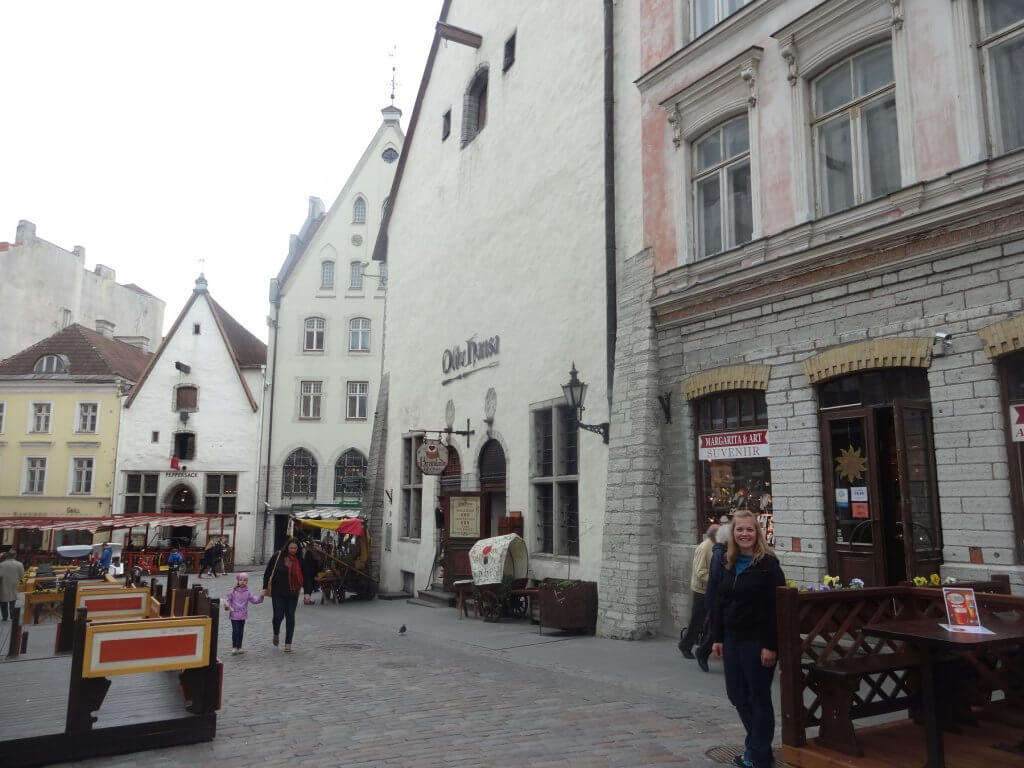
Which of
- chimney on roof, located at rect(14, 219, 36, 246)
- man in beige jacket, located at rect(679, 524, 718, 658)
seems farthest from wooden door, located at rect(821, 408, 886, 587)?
chimney on roof, located at rect(14, 219, 36, 246)

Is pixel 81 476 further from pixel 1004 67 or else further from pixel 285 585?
pixel 1004 67

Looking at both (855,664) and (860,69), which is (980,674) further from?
(860,69)

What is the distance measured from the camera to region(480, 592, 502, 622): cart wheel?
1470 cm

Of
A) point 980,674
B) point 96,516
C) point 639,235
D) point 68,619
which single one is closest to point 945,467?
point 980,674

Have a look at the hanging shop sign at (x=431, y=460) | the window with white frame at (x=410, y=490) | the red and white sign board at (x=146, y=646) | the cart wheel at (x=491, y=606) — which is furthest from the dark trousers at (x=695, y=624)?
the window with white frame at (x=410, y=490)

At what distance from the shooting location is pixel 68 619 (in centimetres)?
1174

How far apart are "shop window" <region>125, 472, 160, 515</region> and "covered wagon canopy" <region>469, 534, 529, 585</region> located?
26514mm

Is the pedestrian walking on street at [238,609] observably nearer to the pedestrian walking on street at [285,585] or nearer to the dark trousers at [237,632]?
the dark trousers at [237,632]

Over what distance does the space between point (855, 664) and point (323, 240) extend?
35.8m

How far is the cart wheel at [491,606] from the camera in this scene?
14695 millimetres

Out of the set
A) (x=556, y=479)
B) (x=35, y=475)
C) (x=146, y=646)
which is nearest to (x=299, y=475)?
(x=35, y=475)

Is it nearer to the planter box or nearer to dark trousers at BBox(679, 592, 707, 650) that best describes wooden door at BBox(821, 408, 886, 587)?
dark trousers at BBox(679, 592, 707, 650)

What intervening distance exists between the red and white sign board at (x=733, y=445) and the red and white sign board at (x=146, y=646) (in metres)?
7.08

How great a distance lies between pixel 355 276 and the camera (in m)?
38.3
